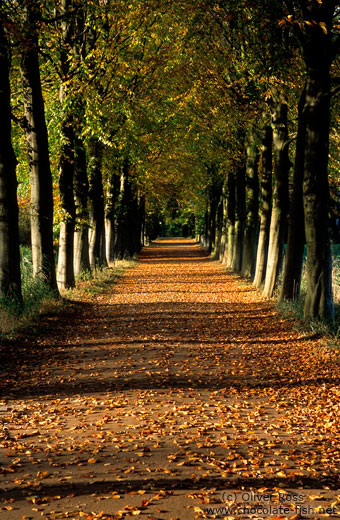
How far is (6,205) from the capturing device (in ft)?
41.9

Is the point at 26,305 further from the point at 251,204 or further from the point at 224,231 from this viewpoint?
the point at 224,231

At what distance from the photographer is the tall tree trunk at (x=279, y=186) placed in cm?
1766

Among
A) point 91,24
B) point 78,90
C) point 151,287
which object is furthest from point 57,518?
point 151,287

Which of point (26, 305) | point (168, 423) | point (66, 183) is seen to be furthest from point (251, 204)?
point (168, 423)

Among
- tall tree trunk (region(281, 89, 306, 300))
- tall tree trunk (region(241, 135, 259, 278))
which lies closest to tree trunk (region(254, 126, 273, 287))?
tall tree trunk (region(241, 135, 259, 278))

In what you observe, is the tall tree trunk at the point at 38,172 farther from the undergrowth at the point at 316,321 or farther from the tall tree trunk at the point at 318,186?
the tall tree trunk at the point at 318,186

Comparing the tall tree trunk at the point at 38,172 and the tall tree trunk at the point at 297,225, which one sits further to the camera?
the tall tree trunk at the point at 38,172

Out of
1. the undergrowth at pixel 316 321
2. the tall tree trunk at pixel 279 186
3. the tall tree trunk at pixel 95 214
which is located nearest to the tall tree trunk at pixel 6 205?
the undergrowth at pixel 316 321

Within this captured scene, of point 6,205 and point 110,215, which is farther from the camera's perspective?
point 110,215

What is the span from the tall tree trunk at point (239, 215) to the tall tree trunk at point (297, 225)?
12206 millimetres

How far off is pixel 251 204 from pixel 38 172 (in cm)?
1082

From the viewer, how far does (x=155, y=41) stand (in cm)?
2178

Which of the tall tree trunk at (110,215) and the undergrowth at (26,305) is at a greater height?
the tall tree trunk at (110,215)

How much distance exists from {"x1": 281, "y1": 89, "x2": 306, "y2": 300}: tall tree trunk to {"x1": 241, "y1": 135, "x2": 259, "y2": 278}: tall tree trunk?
7352 millimetres
